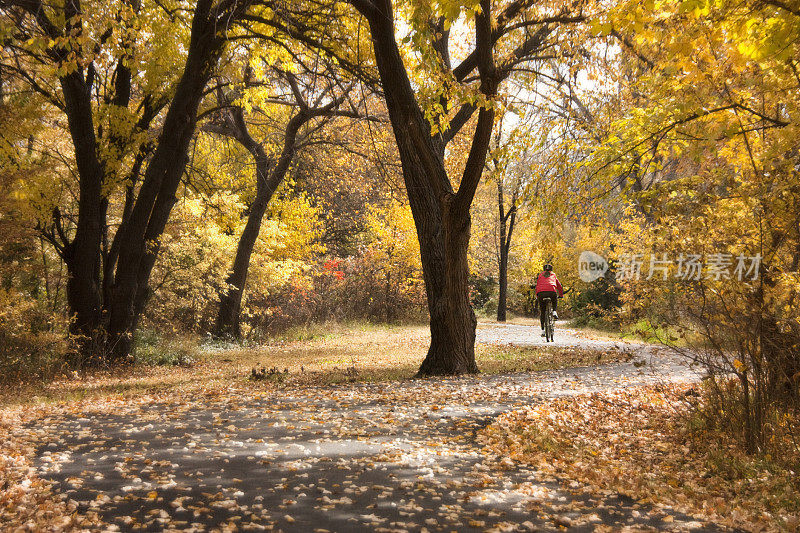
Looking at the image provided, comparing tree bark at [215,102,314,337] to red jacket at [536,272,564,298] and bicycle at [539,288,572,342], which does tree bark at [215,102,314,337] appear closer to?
red jacket at [536,272,564,298]

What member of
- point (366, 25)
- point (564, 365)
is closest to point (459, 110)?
point (366, 25)

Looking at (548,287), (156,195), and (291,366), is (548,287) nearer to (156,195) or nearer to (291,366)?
(291,366)

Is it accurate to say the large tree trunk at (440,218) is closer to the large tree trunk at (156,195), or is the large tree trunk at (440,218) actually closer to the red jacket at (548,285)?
the large tree trunk at (156,195)

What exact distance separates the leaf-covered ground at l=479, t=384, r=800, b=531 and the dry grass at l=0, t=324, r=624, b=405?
385 centimetres

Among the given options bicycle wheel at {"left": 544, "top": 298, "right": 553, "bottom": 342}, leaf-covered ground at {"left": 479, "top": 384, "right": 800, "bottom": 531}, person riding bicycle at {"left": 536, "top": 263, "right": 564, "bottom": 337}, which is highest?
person riding bicycle at {"left": 536, "top": 263, "right": 564, "bottom": 337}

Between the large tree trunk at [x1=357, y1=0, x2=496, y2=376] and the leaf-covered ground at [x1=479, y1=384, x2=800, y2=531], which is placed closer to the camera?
the leaf-covered ground at [x1=479, y1=384, x2=800, y2=531]

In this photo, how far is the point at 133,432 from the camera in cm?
609

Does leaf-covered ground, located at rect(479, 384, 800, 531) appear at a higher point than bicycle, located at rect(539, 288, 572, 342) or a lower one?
lower

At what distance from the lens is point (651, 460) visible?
217 inches

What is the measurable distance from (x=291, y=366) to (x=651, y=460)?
8.12 meters

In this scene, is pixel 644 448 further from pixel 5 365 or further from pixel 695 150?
pixel 5 365

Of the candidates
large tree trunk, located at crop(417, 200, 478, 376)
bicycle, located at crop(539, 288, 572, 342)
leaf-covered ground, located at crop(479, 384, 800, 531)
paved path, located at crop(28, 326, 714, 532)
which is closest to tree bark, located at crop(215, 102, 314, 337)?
bicycle, located at crop(539, 288, 572, 342)

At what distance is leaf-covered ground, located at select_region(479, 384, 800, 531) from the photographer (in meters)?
4.38

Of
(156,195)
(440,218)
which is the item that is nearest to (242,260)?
(156,195)
